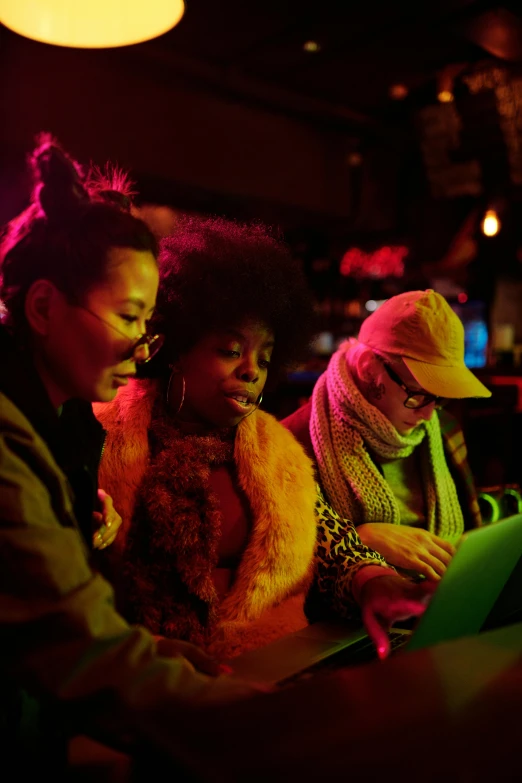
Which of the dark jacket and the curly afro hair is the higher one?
the curly afro hair

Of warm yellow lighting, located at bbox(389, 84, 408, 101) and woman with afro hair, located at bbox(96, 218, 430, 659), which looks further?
warm yellow lighting, located at bbox(389, 84, 408, 101)

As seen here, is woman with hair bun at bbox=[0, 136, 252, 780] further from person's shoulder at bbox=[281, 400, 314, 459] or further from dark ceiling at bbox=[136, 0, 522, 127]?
dark ceiling at bbox=[136, 0, 522, 127]

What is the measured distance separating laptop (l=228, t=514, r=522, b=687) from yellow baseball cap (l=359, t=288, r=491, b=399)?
649 mm

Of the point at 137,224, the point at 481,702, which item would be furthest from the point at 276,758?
the point at 137,224

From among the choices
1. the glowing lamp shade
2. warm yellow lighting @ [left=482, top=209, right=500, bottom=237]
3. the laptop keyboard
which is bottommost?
the laptop keyboard

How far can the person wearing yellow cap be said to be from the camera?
1849mm

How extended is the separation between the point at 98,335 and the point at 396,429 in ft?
3.89

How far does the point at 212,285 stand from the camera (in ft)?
5.01

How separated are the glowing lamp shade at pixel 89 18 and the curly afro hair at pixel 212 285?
1.56ft

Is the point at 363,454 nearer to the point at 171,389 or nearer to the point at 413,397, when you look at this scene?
the point at 413,397

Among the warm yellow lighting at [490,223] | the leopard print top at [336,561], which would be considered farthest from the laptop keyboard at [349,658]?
the warm yellow lighting at [490,223]

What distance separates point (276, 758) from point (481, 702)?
24 cm

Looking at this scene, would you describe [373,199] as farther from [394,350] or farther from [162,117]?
[394,350]

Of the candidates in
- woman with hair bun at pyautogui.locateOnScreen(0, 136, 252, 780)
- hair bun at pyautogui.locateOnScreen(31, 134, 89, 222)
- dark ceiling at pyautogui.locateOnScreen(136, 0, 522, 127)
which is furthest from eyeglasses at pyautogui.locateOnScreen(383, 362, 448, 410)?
dark ceiling at pyautogui.locateOnScreen(136, 0, 522, 127)
